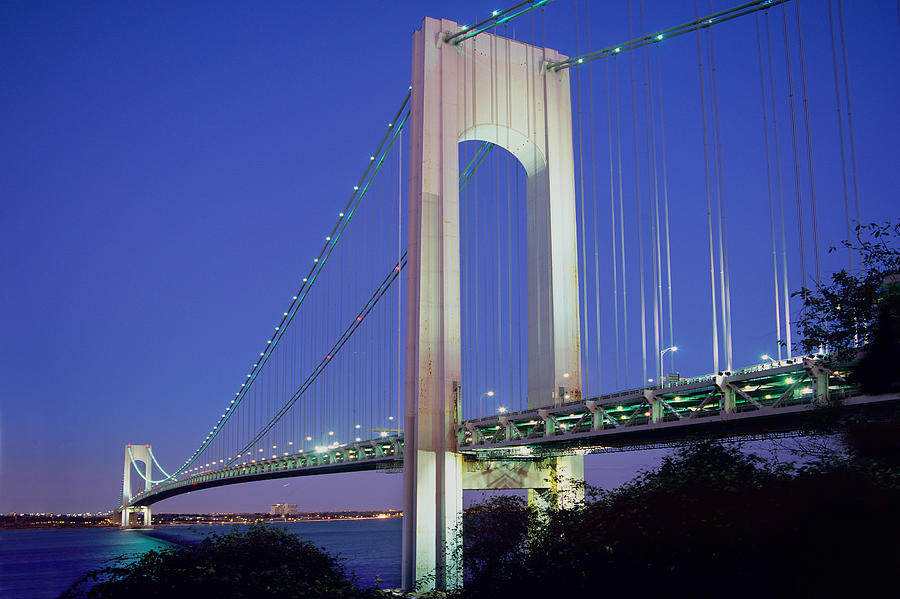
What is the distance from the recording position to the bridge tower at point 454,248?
2709 cm

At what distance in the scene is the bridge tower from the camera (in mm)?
27094

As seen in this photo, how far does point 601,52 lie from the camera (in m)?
28.3

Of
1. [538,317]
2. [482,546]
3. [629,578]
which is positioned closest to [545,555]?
[629,578]

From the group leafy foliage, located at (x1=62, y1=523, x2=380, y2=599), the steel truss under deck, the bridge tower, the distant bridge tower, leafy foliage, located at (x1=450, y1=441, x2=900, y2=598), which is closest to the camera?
leafy foliage, located at (x1=450, y1=441, x2=900, y2=598)

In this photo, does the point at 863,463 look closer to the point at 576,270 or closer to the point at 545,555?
the point at 545,555

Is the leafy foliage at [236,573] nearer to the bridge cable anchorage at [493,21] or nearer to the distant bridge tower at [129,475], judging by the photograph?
the bridge cable anchorage at [493,21]

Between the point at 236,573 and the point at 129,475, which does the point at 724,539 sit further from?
the point at 129,475

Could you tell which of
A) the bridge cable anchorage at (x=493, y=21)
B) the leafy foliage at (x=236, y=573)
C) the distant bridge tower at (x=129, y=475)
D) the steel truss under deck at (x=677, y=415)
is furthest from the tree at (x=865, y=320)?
the distant bridge tower at (x=129, y=475)

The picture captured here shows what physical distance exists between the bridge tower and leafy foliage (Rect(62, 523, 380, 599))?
38.7 ft

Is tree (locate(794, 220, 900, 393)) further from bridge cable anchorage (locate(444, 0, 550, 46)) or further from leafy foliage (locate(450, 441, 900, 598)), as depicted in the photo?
bridge cable anchorage (locate(444, 0, 550, 46))

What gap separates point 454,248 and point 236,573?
17.4 meters

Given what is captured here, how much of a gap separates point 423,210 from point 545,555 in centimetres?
1601

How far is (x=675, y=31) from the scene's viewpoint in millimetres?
24938

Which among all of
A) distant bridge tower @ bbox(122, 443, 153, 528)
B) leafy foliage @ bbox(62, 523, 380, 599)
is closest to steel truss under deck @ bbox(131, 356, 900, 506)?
leafy foliage @ bbox(62, 523, 380, 599)
